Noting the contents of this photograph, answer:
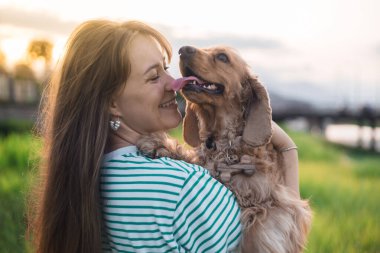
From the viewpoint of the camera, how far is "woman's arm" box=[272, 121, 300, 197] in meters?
2.49

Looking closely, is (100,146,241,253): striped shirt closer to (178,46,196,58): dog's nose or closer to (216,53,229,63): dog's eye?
(178,46,196,58): dog's nose

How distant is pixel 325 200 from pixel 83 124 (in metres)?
5.37

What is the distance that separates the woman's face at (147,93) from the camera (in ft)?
6.89

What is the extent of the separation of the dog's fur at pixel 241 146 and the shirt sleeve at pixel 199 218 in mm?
240

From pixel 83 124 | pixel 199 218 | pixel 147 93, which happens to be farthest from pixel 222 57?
pixel 199 218

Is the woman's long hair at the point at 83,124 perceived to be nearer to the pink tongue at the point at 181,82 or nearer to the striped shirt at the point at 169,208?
the striped shirt at the point at 169,208

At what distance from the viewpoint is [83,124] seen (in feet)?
6.74

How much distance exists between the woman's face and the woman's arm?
0.55m

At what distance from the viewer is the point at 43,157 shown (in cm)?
225

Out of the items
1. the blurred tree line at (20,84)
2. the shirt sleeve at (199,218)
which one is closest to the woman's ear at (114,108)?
the shirt sleeve at (199,218)

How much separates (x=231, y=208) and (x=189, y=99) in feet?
2.30

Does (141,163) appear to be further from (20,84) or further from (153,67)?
(20,84)

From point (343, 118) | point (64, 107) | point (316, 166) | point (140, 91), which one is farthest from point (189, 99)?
point (343, 118)

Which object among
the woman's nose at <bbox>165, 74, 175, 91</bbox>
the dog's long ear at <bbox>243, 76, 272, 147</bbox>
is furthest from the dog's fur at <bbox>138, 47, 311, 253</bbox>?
the woman's nose at <bbox>165, 74, 175, 91</bbox>
